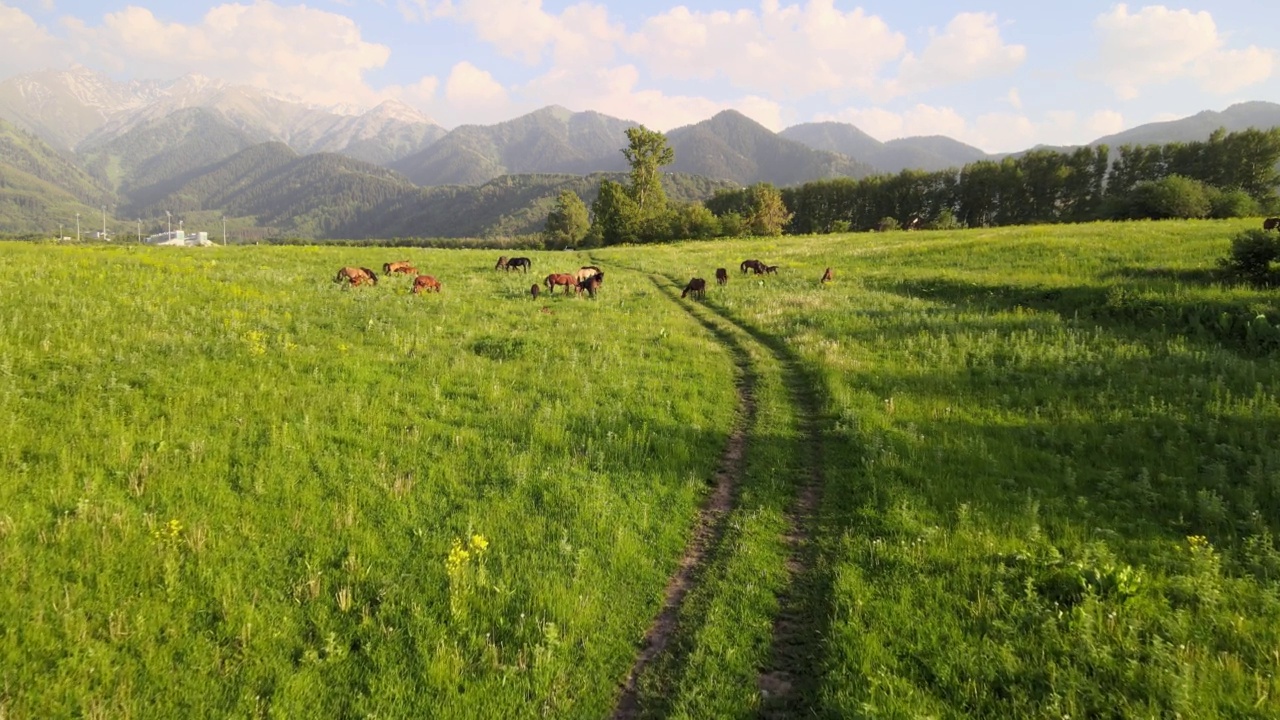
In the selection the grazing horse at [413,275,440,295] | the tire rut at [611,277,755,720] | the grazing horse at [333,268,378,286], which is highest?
the grazing horse at [333,268,378,286]

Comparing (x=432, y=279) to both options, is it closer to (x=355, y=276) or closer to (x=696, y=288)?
(x=355, y=276)

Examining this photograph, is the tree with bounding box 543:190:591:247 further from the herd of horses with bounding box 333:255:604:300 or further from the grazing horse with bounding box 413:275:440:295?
the grazing horse with bounding box 413:275:440:295

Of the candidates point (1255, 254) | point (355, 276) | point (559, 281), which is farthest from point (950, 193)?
point (355, 276)

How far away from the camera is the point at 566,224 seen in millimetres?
111875

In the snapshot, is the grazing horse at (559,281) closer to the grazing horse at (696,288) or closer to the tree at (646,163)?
the grazing horse at (696,288)

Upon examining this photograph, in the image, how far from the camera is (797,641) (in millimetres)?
5789

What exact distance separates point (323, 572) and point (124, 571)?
6.07 feet

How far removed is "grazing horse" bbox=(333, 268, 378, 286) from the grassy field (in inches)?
328

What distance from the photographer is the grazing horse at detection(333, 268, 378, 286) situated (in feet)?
78.3

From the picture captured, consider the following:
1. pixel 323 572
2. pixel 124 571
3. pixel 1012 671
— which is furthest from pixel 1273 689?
pixel 124 571

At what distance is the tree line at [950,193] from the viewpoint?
77750mm

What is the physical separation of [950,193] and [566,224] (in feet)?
240

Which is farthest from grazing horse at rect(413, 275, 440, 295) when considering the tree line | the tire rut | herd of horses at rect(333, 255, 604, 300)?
the tree line

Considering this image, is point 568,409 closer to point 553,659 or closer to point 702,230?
point 553,659
